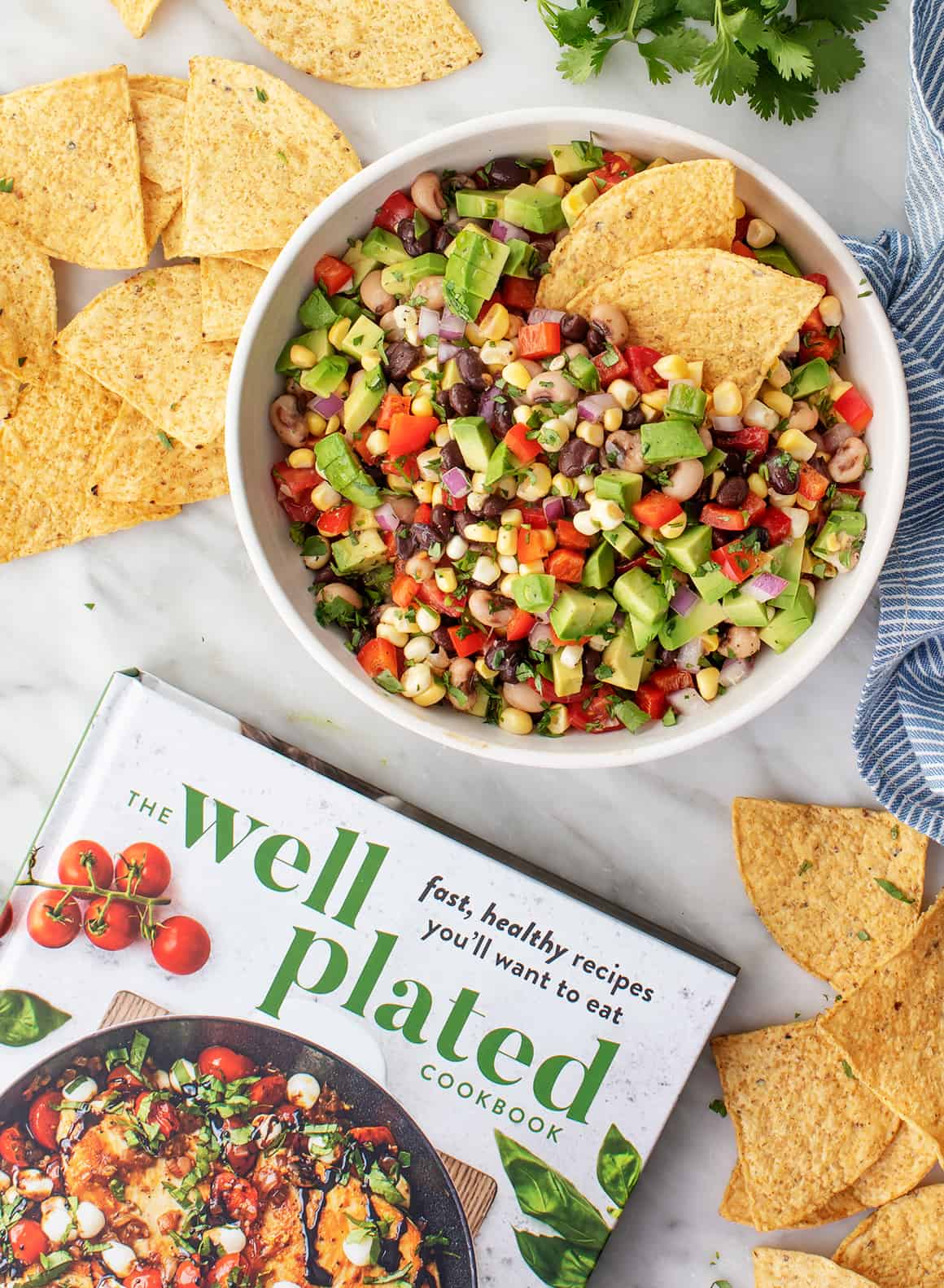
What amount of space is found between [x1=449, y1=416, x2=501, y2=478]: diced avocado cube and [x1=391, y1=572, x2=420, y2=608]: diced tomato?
301mm

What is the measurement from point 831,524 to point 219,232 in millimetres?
1592

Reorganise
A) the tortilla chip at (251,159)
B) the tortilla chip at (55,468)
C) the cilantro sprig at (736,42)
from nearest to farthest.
→ the cilantro sprig at (736,42) → the tortilla chip at (251,159) → the tortilla chip at (55,468)

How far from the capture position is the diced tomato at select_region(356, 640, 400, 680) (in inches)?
93.4

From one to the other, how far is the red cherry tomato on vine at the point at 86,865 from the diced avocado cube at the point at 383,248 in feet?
5.30

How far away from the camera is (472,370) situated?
84.5 inches

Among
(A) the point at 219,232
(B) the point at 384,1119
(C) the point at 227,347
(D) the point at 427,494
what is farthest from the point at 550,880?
(A) the point at 219,232

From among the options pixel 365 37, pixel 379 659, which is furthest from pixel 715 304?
pixel 365 37

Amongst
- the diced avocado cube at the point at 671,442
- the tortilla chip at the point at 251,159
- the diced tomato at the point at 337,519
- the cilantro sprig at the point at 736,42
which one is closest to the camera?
the diced avocado cube at the point at 671,442

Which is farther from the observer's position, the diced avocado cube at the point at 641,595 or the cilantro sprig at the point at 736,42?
the cilantro sprig at the point at 736,42

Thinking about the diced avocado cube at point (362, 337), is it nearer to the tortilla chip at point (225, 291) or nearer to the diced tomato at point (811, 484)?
the tortilla chip at point (225, 291)

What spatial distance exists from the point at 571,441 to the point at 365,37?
4.07 feet

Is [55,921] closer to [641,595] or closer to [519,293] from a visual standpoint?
[641,595]

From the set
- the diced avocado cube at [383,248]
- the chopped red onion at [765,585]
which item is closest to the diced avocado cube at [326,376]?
the diced avocado cube at [383,248]

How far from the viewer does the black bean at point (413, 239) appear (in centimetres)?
228
